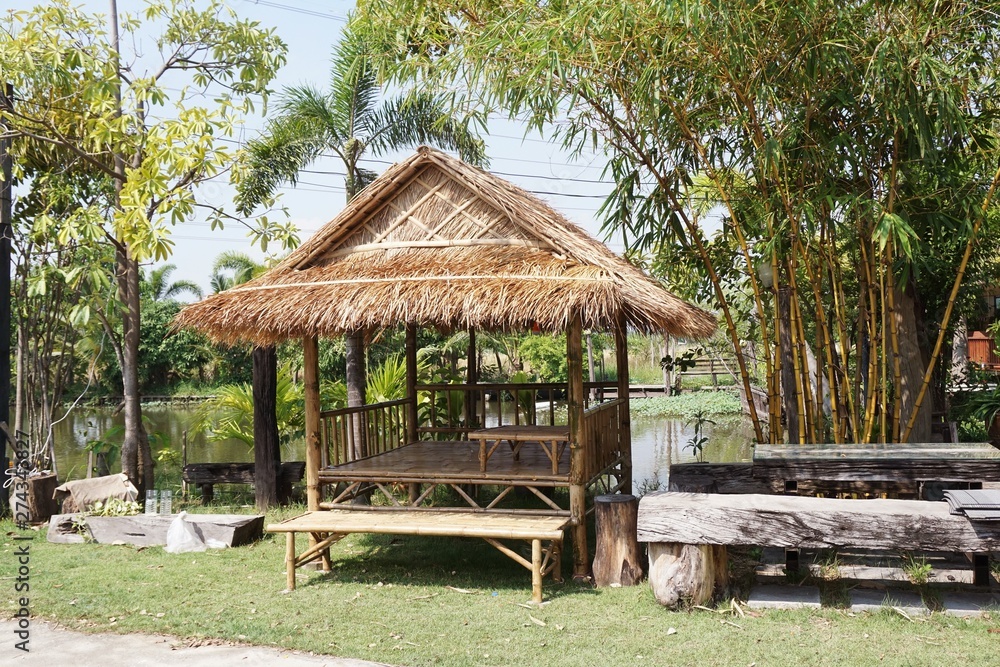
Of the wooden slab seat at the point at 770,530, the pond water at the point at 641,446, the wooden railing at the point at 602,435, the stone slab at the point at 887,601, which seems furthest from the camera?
the pond water at the point at 641,446

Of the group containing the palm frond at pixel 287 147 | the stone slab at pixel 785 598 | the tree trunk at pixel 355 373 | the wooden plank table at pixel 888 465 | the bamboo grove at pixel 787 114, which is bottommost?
the stone slab at pixel 785 598

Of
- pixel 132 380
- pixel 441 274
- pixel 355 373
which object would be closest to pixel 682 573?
pixel 441 274

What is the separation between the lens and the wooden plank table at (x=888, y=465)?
5918 millimetres

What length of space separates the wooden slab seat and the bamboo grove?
186 cm

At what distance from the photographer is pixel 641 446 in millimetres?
15859

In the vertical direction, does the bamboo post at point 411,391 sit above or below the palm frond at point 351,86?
below

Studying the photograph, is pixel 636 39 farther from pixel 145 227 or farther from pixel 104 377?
pixel 104 377

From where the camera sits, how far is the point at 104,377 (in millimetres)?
26578

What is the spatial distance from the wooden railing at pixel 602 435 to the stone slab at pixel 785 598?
4.77 ft

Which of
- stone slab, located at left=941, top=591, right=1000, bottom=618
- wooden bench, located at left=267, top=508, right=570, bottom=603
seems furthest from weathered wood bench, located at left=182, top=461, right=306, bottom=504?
stone slab, located at left=941, top=591, right=1000, bottom=618

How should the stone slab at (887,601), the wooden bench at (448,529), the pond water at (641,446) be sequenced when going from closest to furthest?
the stone slab at (887,601)
the wooden bench at (448,529)
the pond water at (641,446)

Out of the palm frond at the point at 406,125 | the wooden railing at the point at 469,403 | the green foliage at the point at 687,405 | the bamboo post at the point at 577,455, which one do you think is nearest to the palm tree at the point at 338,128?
the palm frond at the point at 406,125

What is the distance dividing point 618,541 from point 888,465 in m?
1.90

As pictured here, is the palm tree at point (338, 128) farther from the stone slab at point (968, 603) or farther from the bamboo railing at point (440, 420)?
the stone slab at point (968, 603)
